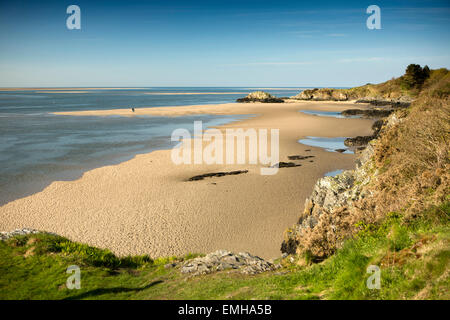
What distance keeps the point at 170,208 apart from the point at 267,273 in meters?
10.8

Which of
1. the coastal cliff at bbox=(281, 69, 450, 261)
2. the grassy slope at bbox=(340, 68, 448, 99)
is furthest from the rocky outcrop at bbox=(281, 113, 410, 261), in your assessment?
the grassy slope at bbox=(340, 68, 448, 99)

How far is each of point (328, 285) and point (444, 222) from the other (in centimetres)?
336

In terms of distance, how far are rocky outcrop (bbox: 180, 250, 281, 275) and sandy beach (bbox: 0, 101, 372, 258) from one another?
13.2ft

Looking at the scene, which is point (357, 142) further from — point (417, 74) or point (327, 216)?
point (417, 74)

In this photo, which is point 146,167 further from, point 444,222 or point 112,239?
point 444,222

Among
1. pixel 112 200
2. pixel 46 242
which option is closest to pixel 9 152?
pixel 112 200

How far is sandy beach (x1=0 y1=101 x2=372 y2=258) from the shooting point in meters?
15.1

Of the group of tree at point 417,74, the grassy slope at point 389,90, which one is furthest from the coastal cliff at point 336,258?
the group of tree at point 417,74

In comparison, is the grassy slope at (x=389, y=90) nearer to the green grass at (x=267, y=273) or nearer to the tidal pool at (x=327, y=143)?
the tidal pool at (x=327, y=143)

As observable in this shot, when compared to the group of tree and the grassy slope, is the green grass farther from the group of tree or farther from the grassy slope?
the group of tree

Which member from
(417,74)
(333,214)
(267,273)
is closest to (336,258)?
(267,273)

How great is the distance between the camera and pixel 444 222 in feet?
23.0

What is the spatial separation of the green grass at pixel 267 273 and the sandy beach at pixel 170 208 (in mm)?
4053

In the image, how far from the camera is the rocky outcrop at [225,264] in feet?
30.7
